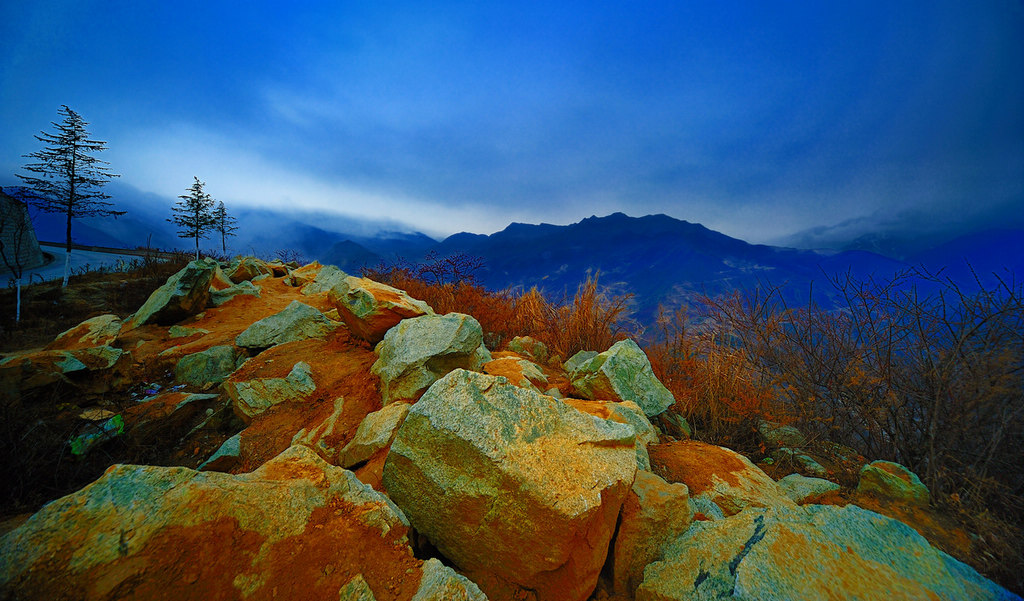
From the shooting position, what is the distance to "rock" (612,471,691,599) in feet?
6.09

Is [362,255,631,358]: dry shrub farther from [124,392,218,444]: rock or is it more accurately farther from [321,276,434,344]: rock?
[124,392,218,444]: rock

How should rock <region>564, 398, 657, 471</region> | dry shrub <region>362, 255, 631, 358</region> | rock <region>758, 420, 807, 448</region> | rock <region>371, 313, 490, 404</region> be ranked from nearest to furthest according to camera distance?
rock <region>564, 398, 657, 471</region> < rock <region>371, 313, 490, 404</region> < rock <region>758, 420, 807, 448</region> < dry shrub <region>362, 255, 631, 358</region>

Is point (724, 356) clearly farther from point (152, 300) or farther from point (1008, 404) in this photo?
point (152, 300)

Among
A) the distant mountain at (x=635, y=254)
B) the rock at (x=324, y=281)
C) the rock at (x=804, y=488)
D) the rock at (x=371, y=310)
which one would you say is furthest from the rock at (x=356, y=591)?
the distant mountain at (x=635, y=254)

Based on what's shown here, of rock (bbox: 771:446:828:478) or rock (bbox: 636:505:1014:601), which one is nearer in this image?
rock (bbox: 636:505:1014:601)

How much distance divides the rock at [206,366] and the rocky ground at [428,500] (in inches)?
24.7

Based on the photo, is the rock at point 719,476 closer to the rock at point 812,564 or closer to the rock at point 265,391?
the rock at point 812,564

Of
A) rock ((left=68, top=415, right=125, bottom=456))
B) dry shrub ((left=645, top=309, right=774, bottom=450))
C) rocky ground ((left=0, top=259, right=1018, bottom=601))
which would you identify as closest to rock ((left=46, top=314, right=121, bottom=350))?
rocky ground ((left=0, top=259, right=1018, bottom=601))

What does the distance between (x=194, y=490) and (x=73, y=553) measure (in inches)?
12.1

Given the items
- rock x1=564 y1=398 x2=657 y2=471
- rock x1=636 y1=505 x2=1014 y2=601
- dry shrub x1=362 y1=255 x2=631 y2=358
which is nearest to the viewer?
rock x1=636 y1=505 x2=1014 y2=601

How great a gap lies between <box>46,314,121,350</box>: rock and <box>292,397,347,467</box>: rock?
16.6 ft

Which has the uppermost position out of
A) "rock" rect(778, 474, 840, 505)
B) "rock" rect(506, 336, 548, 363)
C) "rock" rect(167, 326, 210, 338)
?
"rock" rect(506, 336, 548, 363)

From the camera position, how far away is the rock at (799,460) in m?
3.44

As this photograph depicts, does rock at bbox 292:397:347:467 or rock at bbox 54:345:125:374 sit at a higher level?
rock at bbox 292:397:347:467
